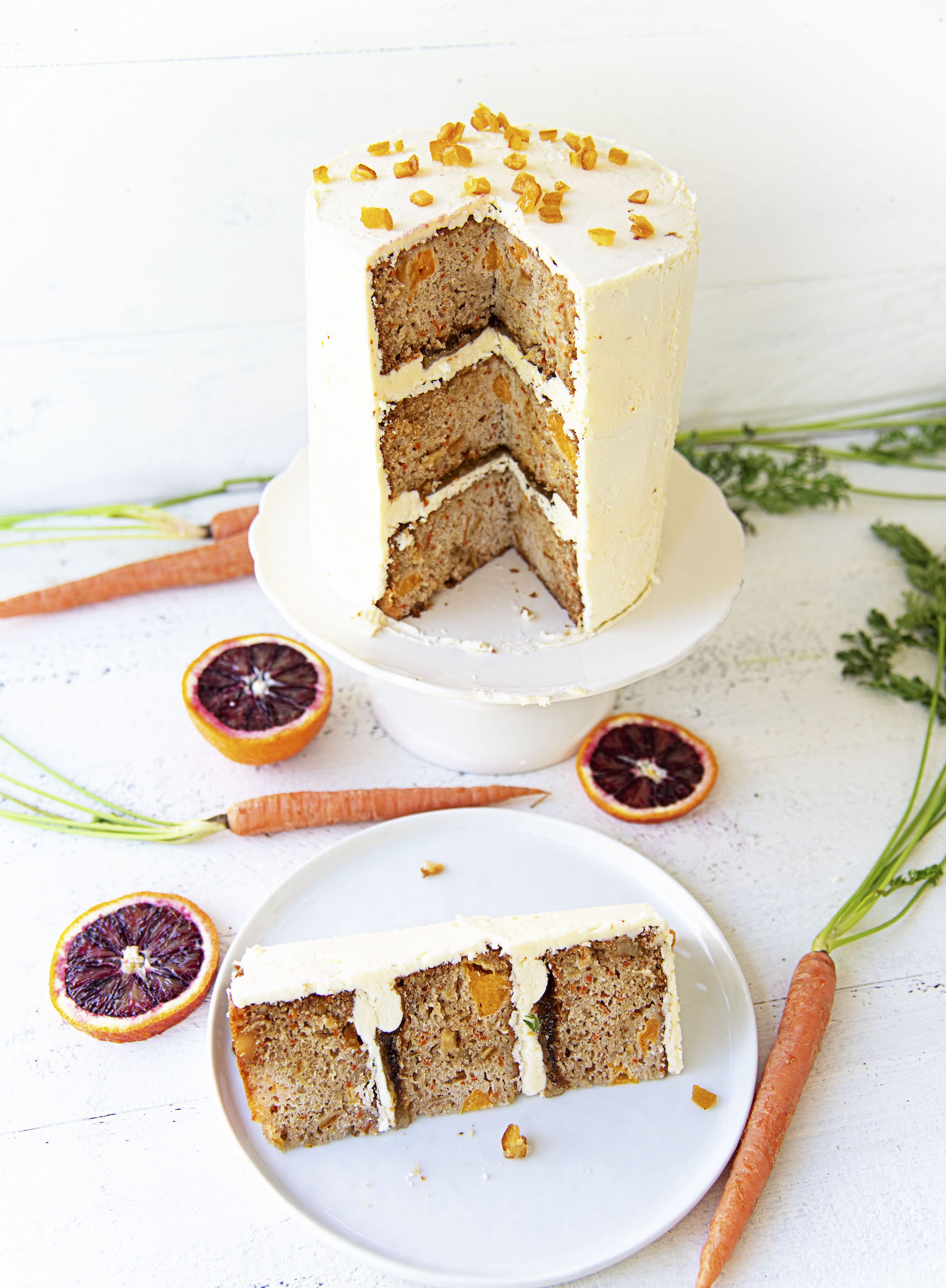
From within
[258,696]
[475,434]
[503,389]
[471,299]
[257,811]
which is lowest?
[257,811]

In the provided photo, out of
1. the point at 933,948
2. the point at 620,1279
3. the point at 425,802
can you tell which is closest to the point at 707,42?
the point at 425,802

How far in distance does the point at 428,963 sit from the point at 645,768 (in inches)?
36.6

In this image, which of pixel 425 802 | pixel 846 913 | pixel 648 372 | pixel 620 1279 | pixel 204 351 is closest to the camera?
pixel 620 1279

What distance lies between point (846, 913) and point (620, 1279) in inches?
37.3

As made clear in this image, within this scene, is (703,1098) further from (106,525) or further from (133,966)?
(106,525)

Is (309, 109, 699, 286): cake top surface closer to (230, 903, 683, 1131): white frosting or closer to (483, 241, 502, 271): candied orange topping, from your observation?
(483, 241, 502, 271): candied orange topping

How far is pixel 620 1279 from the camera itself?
215 centimetres

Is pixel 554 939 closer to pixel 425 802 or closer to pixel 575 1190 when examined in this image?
pixel 575 1190

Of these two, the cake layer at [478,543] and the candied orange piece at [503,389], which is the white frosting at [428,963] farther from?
the candied orange piece at [503,389]

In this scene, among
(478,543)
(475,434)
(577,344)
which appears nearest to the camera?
(577,344)

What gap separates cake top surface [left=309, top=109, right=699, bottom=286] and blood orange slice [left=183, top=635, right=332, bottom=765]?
1.10m

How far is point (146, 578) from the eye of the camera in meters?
3.43

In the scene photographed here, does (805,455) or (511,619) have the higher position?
(511,619)

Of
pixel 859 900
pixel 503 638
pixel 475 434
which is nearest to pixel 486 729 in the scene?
pixel 503 638
